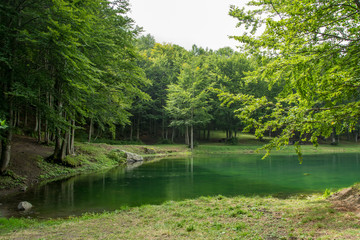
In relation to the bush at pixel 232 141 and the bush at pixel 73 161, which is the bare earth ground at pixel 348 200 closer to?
the bush at pixel 73 161

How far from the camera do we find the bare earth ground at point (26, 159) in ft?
41.1

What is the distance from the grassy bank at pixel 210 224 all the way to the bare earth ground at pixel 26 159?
5.84 m

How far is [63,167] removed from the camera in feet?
52.3

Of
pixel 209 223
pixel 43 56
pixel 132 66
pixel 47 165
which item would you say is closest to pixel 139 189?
pixel 47 165

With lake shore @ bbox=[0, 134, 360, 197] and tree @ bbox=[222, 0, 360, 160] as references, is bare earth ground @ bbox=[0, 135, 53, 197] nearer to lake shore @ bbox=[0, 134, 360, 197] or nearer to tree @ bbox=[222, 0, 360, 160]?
lake shore @ bbox=[0, 134, 360, 197]

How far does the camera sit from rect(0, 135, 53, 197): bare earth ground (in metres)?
12.5

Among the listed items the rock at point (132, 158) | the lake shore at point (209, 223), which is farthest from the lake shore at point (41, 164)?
the lake shore at point (209, 223)

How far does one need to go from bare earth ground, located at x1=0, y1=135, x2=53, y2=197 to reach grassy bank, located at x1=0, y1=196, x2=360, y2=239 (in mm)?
5844

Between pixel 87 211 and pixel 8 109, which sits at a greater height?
pixel 8 109

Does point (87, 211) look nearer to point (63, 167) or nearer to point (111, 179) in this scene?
point (111, 179)

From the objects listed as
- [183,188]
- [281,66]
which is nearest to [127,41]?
[183,188]

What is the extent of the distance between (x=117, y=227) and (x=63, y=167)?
11561 mm

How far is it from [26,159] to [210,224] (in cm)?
1263

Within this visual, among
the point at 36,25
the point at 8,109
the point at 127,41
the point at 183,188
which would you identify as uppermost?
the point at 127,41
